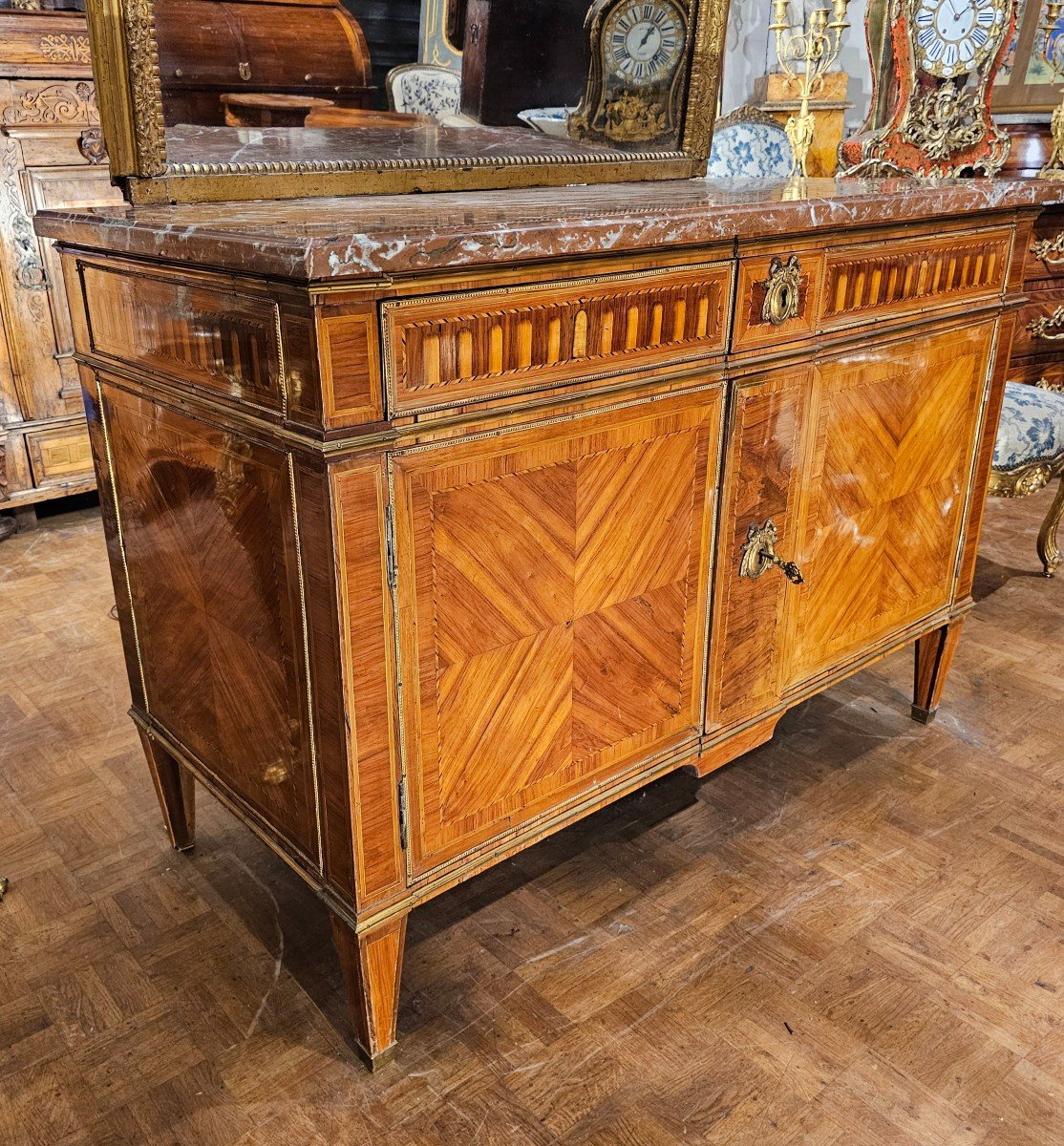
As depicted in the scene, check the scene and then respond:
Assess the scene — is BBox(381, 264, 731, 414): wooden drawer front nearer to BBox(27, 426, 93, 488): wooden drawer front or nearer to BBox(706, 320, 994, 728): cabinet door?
BBox(706, 320, 994, 728): cabinet door

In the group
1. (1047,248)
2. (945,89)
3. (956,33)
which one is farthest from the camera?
(945,89)

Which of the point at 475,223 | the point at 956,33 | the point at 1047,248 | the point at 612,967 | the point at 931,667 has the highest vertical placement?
the point at 956,33

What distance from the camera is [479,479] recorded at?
1071mm

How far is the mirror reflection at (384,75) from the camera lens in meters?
1.37

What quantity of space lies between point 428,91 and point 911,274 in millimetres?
753

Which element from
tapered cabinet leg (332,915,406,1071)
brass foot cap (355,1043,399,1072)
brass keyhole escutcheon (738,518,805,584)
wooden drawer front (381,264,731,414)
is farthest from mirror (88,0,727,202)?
brass foot cap (355,1043,399,1072)

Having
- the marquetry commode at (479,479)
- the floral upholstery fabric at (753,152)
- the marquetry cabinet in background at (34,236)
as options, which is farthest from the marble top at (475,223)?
the marquetry cabinet in background at (34,236)

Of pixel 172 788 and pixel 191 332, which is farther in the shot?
pixel 172 788

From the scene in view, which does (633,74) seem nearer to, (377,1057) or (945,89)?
(377,1057)

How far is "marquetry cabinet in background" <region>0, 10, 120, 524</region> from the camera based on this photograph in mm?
2549

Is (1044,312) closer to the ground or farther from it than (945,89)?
closer to the ground

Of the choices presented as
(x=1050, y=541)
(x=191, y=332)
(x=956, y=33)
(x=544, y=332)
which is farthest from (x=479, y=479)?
(x=956, y=33)

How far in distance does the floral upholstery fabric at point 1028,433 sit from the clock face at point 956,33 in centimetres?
141

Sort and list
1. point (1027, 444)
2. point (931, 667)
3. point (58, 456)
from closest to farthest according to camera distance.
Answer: point (931, 667) → point (1027, 444) → point (58, 456)
